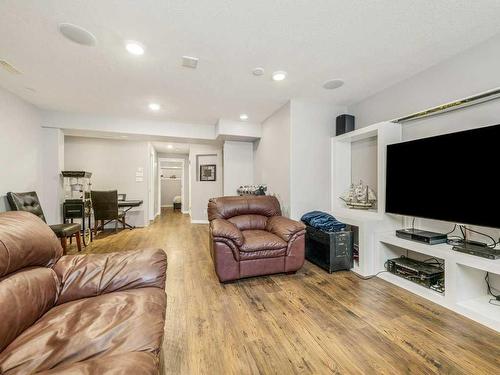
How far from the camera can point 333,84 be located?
2906 mm

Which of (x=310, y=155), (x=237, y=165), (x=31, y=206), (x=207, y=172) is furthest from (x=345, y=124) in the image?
(x=31, y=206)

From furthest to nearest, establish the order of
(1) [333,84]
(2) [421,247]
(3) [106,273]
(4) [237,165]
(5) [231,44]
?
(4) [237,165]
(1) [333,84]
(2) [421,247]
(5) [231,44]
(3) [106,273]

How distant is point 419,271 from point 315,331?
142cm

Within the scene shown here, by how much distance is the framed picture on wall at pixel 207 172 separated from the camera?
247 inches

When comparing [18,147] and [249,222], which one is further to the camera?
A: [18,147]

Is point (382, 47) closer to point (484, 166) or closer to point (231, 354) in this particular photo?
point (484, 166)

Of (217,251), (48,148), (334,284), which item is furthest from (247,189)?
(48,148)

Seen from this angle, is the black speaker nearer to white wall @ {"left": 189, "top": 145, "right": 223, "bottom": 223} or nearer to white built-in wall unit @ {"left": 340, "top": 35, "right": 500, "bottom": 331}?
white built-in wall unit @ {"left": 340, "top": 35, "right": 500, "bottom": 331}

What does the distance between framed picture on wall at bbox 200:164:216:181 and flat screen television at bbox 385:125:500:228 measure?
450 centimetres

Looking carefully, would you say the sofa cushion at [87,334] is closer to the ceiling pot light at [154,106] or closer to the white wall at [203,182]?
the ceiling pot light at [154,106]

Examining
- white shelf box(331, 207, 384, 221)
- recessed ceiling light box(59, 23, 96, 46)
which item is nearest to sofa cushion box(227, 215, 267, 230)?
white shelf box(331, 207, 384, 221)

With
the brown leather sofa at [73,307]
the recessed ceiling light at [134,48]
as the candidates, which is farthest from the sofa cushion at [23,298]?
the recessed ceiling light at [134,48]

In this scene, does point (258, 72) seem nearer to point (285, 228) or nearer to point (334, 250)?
point (285, 228)

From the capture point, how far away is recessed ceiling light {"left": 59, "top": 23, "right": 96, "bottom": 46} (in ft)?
6.06
